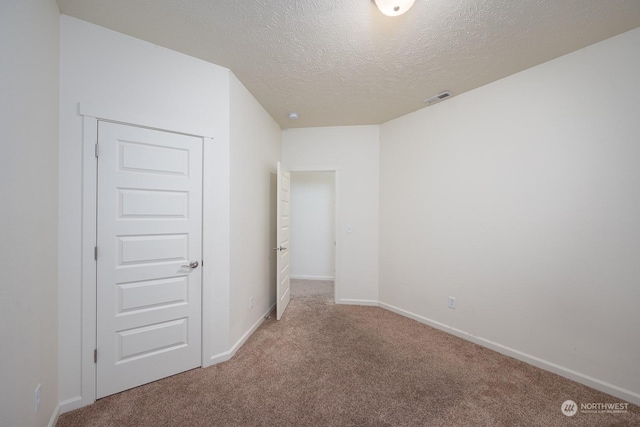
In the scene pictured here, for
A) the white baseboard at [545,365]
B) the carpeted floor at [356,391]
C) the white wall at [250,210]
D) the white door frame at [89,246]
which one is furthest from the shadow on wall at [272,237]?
the white baseboard at [545,365]

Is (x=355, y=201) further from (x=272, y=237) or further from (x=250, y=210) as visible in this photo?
(x=250, y=210)

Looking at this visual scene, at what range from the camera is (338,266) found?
3.59m

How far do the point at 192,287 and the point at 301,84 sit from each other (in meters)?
2.26

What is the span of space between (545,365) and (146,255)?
11.7 ft

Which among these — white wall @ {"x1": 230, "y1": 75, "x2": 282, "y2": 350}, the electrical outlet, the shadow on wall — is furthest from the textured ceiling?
the electrical outlet

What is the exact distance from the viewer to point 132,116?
174 cm

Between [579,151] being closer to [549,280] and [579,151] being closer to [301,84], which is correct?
[549,280]

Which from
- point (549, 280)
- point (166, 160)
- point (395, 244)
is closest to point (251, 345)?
point (166, 160)

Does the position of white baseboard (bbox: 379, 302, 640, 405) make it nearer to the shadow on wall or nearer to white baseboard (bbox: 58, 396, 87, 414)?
the shadow on wall

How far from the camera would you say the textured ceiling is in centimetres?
150

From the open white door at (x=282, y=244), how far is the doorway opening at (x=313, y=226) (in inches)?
60.3

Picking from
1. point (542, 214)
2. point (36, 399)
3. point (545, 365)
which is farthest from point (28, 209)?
point (545, 365)

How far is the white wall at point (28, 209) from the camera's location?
105 cm

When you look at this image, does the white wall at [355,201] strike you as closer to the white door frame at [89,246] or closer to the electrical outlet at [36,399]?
the white door frame at [89,246]
